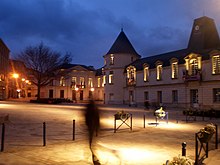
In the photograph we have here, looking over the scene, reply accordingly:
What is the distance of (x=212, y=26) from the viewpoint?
44.3 m

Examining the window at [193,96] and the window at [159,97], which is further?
the window at [159,97]

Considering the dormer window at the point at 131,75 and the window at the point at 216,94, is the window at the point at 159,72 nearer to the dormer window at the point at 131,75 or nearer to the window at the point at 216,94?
the dormer window at the point at 131,75

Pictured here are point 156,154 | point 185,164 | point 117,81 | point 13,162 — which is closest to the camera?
point 185,164

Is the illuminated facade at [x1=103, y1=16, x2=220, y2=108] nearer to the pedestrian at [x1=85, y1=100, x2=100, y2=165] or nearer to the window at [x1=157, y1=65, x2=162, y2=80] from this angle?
the window at [x1=157, y1=65, x2=162, y2=80]

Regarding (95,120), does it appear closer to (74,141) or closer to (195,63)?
(74,141)

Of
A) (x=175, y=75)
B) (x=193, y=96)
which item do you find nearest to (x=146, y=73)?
(x=175, y=75)

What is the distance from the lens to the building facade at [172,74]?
36312mm

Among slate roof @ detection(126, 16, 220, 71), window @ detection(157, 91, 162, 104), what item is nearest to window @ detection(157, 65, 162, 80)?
slate roof @ detection(126, 16, 220, 71)

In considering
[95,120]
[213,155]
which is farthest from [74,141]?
[213,155]

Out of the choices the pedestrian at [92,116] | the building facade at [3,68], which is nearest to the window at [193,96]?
the pedestrian at [92,116]

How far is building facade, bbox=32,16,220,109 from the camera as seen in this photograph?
3631 cm

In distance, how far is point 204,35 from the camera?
141 feet

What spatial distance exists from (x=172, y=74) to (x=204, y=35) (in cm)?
874

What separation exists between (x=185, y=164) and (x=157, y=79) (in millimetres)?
41278
